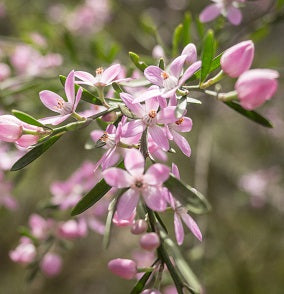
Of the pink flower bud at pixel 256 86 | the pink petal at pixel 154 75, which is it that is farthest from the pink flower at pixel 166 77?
the pink flower bud at pixel 256 86

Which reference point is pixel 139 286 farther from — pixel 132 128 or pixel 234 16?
pixel 234 16

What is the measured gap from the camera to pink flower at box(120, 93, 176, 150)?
2.53ft

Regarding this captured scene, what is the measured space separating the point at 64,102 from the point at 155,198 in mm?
275

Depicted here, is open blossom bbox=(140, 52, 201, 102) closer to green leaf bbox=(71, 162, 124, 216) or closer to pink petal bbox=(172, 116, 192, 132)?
pink petal bbox=(172, 116, 192, 132)

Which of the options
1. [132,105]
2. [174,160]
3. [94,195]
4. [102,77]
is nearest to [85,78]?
[102,77]

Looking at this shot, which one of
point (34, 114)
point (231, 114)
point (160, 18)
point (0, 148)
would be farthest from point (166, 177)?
point (160, 18)

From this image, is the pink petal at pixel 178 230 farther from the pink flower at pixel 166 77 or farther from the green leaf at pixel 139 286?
the pink flower at pixel 166 77

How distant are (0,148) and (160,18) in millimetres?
2342

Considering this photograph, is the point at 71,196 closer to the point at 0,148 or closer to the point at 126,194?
the point at 0,148

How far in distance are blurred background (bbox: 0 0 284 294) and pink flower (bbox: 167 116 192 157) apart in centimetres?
85

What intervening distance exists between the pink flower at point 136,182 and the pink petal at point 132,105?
0.36 ft

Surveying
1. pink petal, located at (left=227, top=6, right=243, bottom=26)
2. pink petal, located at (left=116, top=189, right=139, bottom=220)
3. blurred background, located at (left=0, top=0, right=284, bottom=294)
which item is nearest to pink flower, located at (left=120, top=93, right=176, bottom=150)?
pink petal, located at (left=116, top=189, right=139, bottom=220)

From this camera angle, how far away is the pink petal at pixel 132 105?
2.57ft

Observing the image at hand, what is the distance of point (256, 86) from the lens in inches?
27.0
